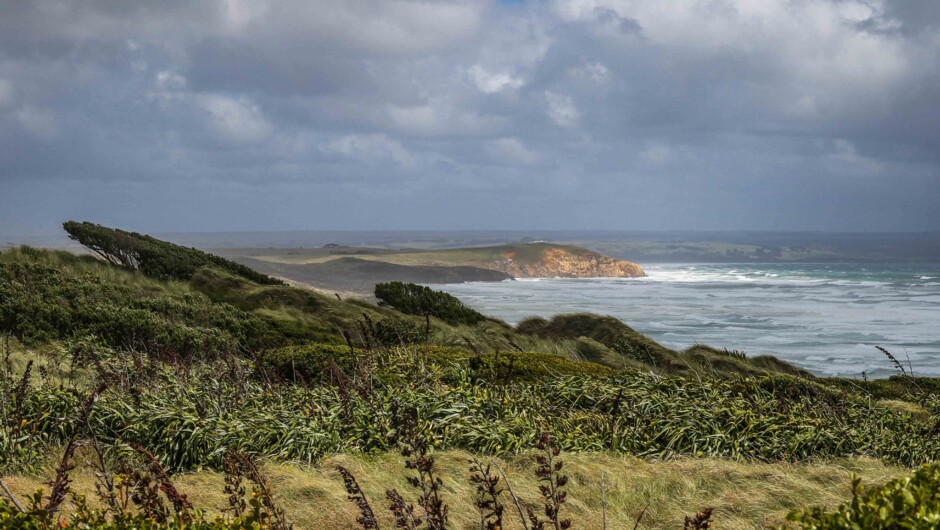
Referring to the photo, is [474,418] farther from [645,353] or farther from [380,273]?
[380,273]

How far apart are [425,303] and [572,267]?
59783 mm

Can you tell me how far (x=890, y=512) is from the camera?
2.70 m

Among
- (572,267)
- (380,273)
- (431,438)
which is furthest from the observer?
(572,267)

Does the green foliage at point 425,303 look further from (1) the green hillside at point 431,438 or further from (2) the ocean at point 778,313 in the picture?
(1) the green hillside at point 431,438

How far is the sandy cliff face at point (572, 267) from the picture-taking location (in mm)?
78312

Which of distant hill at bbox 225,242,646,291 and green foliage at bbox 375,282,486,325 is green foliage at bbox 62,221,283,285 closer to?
green foliage at bbox 375,282,486,325

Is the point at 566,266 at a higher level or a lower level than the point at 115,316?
lower

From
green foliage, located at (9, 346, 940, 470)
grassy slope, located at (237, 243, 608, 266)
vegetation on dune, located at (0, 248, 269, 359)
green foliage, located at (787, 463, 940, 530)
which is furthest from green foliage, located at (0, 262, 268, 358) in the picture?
grassy slope, located at (237, 243, 608, 266)

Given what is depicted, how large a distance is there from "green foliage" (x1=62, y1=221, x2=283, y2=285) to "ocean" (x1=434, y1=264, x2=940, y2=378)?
1380 centimetres

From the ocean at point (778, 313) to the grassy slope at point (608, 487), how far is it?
10091mm

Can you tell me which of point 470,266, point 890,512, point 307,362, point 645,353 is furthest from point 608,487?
point 470,266

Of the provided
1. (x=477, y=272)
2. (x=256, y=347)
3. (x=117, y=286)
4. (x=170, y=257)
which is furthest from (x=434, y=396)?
(x=477, y=272)

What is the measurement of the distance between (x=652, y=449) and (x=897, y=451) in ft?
7.44

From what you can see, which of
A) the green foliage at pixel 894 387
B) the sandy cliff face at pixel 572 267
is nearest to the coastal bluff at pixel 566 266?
the sandy cliff face at pixel 572 267
